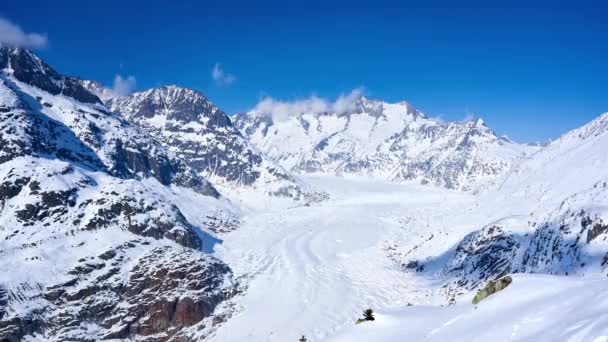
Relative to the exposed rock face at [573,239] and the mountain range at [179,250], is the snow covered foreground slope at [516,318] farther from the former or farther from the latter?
the mountain range at [179,250]

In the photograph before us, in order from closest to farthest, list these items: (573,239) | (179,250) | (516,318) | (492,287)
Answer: (516,318)
(492,287)
(573,239)
(179,250)

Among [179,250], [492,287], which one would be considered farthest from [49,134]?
[492,287]

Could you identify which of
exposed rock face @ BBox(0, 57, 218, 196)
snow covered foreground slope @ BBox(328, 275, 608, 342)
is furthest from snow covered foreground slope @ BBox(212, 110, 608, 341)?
exposed rock face @ BBox(0, 57, 218, 196)

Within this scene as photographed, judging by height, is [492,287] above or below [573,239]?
below

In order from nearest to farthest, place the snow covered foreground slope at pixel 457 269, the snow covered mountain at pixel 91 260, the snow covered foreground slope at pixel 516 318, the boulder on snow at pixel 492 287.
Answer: the snow covered foreground slope at pixel 516 318, the snow covered foreground slope at pixel 457 269, the boulder on snow at pixel 492 287, the snow covered mountain at pixel 91 260

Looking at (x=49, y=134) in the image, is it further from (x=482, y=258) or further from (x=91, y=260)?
(x=482, y=258)

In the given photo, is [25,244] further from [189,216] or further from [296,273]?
[189,216]

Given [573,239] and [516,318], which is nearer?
[516,318]

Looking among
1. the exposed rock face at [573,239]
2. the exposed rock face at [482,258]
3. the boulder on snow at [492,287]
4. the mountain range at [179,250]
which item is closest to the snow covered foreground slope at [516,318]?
the boulder on snow at [492,287]
